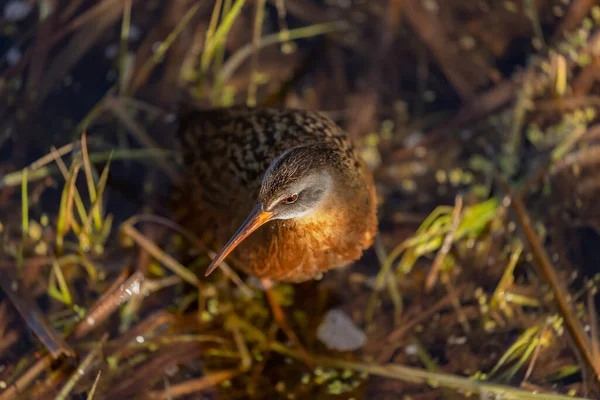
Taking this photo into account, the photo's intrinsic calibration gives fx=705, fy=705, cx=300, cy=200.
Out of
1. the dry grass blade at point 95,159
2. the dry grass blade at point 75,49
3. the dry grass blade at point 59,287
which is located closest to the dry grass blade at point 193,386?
the dry grass blade at point 59,287

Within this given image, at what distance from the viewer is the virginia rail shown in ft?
10.6

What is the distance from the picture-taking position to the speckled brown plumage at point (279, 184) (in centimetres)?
341

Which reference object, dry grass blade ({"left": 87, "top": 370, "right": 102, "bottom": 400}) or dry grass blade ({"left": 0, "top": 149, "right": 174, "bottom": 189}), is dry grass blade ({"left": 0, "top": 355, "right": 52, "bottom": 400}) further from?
dry grass blade ({"left": 0, "top": 149, "right": 174, "bottom": 189})

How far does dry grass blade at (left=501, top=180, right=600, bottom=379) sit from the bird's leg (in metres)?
1.44

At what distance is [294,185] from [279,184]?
2.7 inches

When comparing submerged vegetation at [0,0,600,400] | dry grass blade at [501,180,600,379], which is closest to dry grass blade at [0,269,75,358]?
submerged vegetation at [0,0,600,400]

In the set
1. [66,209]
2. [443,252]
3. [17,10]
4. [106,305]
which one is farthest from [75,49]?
[443,252]

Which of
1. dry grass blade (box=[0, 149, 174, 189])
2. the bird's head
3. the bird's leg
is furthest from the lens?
dry grass blade (box=[0, 149, 174, 189])

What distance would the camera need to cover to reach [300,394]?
399 cm

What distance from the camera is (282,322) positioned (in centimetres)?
419

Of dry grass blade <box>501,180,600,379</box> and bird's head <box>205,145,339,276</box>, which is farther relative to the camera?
dry grass blade <box>501,180,600,379</box>

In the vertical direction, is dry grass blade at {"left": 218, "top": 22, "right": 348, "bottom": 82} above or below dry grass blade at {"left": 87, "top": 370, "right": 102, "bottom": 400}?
above

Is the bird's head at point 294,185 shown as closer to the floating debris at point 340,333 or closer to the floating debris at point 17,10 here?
the floating debris at point 340,333

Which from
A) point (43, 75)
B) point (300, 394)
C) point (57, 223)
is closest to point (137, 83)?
point (43, 75)
